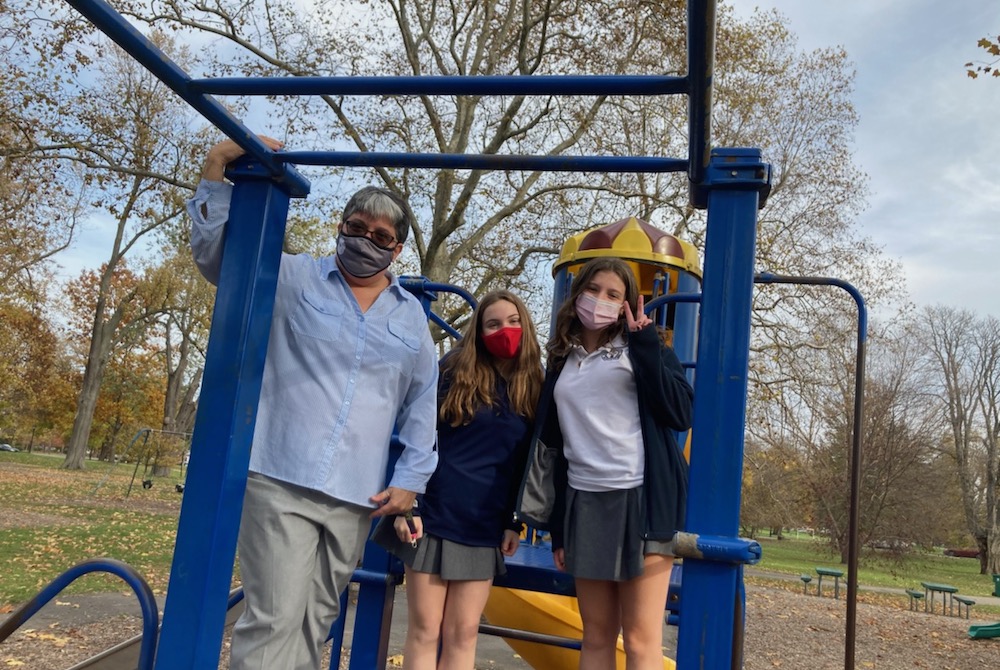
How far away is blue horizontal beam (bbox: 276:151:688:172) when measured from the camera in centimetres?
175

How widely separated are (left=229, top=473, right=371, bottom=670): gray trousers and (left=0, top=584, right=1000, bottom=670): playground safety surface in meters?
3.66

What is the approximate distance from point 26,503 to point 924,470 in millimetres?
26657

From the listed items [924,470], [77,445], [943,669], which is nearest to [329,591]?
[943,669]

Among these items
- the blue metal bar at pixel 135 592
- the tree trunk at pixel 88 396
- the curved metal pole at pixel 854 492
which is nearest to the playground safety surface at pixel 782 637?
the blue metal bar at pixel 135 592

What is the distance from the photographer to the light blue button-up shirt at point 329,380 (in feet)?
6.09

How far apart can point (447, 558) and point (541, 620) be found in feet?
6.35

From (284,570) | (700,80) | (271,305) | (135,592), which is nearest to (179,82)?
(271,305)

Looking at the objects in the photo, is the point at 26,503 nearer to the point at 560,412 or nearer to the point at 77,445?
the point at 77,445

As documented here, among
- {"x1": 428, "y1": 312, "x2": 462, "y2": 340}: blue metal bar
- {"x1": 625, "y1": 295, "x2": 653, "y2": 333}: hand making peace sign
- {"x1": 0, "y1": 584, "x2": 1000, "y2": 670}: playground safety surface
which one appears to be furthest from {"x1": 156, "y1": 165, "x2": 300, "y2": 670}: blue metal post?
{"x1": 0, "y1": 584, "x2": 1000, "y2": 670}: playground safety surface

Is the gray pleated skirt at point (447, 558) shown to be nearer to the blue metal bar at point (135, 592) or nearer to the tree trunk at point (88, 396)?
the blue metal bar at point (135, 592)

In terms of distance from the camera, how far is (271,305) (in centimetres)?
180

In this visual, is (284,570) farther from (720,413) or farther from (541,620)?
(541,620)

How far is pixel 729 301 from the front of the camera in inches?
63.8

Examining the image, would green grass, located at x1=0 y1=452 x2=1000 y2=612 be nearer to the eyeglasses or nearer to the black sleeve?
the eyeglasses
